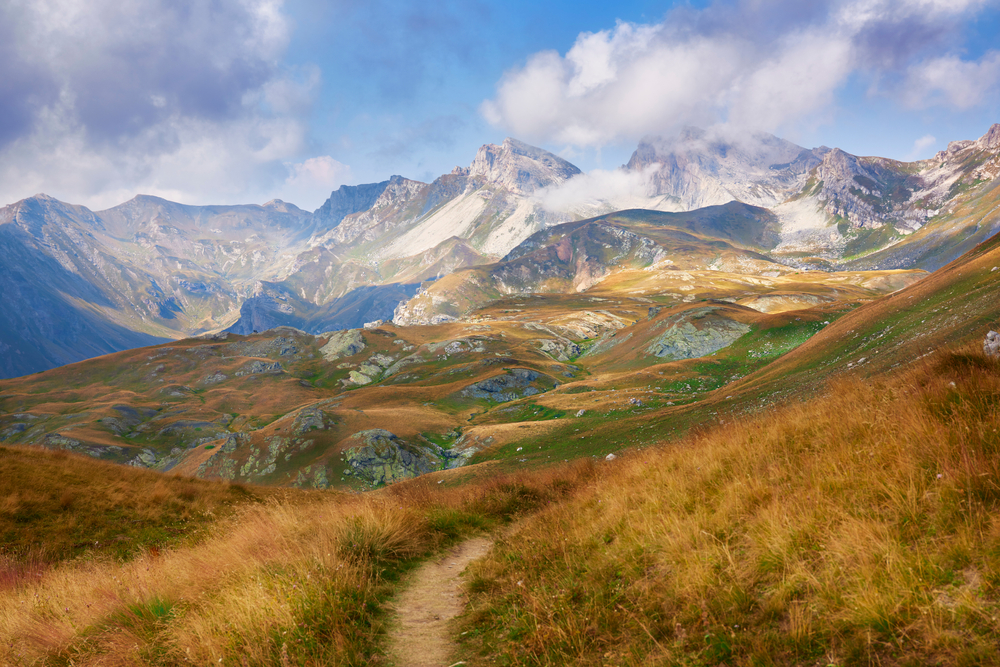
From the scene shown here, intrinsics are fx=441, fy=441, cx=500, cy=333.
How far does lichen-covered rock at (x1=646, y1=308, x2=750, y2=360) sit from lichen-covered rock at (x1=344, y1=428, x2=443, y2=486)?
48.9m

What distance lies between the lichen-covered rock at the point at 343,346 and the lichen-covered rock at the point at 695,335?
4519 inches

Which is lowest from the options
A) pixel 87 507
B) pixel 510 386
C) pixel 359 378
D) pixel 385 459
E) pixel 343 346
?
pixel 385 459

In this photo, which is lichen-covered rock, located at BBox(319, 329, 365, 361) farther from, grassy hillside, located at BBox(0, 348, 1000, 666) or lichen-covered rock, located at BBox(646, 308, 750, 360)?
grassy hillside, located at BBox(0, 348, 1000, 666)

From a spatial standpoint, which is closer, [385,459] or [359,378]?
[385,459]

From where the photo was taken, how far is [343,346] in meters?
169

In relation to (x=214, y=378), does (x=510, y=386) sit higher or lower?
lower

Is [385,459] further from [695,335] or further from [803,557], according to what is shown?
[695,335]

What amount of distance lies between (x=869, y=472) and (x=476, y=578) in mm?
6634

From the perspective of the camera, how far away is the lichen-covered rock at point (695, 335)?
3081 inches

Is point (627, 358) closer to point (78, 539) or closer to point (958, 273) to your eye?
point (958, 273)

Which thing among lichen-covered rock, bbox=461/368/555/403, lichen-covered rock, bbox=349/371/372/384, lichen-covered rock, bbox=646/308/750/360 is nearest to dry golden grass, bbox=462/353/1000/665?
lichen-covered rock, bbox=646/308/750/360

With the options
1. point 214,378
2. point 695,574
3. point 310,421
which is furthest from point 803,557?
point 214,378

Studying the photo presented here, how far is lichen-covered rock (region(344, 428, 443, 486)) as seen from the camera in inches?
2032

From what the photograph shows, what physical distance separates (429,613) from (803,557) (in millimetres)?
5758
